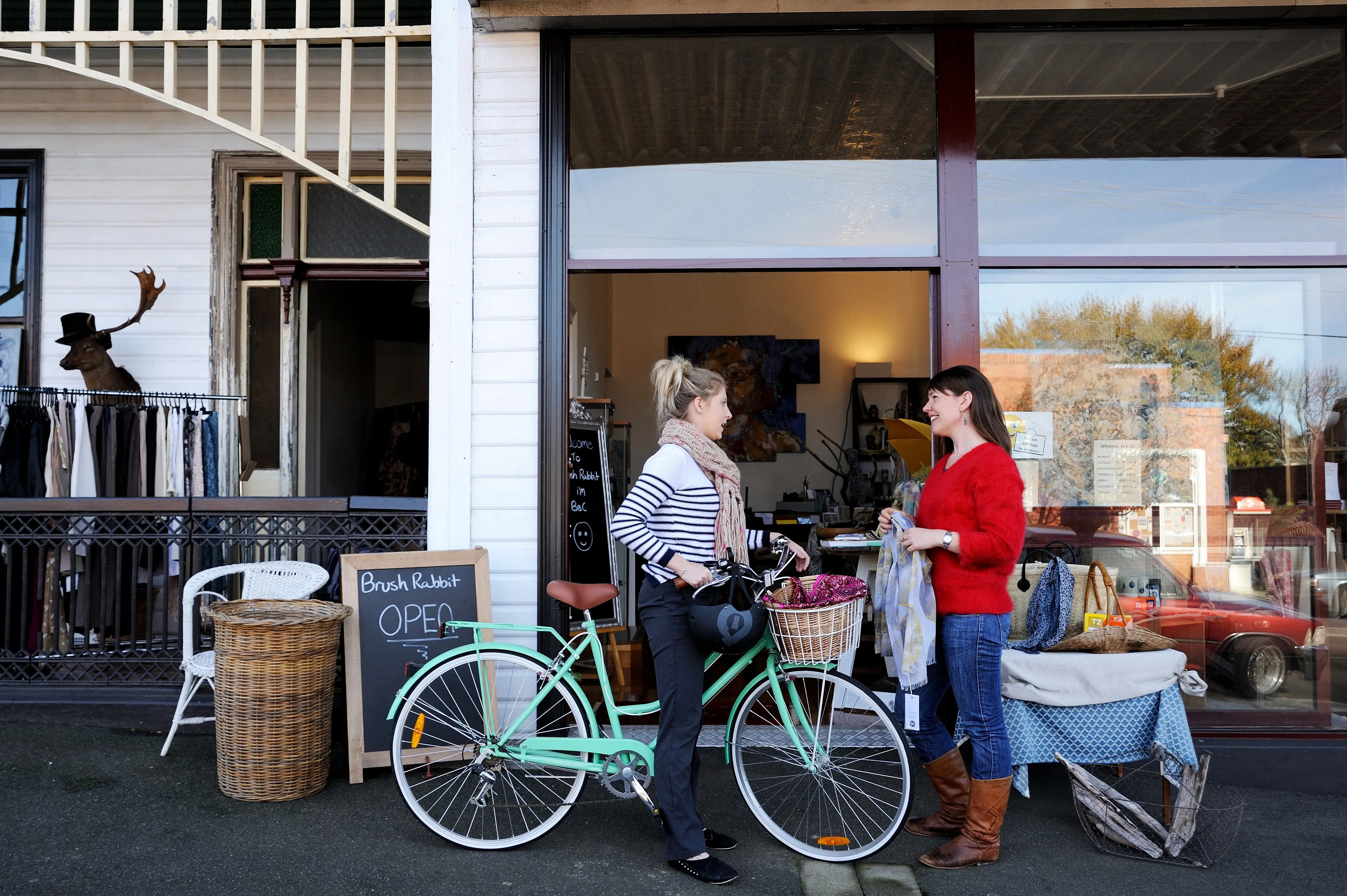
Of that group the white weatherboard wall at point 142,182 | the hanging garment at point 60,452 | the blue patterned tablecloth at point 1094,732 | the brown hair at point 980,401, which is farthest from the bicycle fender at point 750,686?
the white weatherboard wall at point 142,182

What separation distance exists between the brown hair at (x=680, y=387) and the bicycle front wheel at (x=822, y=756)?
3.25ft

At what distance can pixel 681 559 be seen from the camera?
3.08 metres

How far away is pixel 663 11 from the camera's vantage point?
4.24 metres

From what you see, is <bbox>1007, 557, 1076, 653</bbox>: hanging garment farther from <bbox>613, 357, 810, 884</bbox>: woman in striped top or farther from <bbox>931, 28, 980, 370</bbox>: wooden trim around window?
<bbox>613, 357, 810, 884</bbox>: woman in striped top

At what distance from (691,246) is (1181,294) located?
8.19 ft

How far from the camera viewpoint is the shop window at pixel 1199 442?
4.65 m

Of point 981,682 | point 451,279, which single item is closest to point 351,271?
point 451,279

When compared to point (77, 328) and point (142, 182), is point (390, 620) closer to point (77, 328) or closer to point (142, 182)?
point (77, 328)

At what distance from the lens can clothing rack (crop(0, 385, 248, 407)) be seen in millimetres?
5473

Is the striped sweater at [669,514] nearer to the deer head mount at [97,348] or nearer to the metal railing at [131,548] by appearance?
the metal railing at [131,548]

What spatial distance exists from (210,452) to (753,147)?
12.2 ft

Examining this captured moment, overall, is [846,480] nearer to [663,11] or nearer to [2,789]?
[663,11]

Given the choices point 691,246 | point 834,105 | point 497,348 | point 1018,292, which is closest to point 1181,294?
point 1018,292

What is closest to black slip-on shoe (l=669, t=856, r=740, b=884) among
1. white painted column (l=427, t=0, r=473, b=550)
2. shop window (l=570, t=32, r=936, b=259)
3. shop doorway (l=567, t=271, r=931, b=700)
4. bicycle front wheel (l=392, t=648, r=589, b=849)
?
bicycle front wheel (l=392, t=648, r=589, b=849)
